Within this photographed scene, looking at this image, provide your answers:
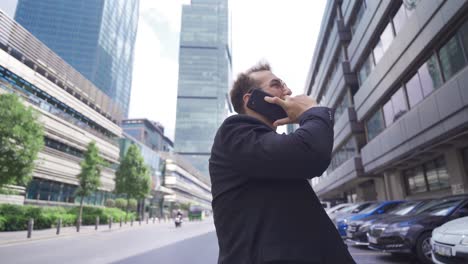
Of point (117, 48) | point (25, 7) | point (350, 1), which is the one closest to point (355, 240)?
point (350, 1)

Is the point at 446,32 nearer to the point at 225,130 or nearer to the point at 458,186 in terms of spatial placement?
the point at 458,186

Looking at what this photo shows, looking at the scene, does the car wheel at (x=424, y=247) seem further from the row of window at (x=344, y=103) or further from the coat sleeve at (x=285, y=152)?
the row of window at (x=344, y=103)

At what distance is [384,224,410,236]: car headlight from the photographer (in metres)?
6.94

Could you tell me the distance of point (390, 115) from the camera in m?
18.2

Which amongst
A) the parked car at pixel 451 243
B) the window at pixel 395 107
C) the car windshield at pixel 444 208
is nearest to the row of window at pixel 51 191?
the window at pixel 395 107

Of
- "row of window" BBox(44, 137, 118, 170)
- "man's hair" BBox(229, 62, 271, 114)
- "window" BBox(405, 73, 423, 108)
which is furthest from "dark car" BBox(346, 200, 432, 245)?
"row of window" BBox(44, 137, 118, 170)

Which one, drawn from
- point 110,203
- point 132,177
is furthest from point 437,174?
point 110,203

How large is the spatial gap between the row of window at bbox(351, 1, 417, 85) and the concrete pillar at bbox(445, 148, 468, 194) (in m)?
6.54

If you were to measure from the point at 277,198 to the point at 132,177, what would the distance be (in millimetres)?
37929

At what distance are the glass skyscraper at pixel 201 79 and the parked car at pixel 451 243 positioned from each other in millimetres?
139501

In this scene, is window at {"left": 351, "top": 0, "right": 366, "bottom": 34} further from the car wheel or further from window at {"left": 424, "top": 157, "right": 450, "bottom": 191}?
the car wheel

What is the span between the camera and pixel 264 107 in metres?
1.44

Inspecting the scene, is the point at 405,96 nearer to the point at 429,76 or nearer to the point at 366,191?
the point at 429,76

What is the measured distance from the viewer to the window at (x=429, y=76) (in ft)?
41.6
